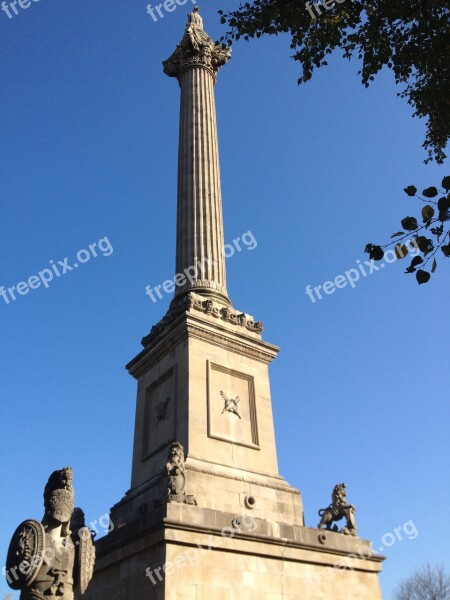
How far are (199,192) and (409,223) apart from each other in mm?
14383

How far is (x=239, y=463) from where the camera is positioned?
15969 mm

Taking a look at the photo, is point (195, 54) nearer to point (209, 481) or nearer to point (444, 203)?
point (209, 481)

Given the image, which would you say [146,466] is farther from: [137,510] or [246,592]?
[246,592]

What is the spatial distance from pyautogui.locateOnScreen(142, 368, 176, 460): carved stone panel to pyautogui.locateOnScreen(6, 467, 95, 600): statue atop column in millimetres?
6755

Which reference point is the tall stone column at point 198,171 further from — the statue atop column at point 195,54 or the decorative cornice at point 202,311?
the decorative cornice at point 202,311

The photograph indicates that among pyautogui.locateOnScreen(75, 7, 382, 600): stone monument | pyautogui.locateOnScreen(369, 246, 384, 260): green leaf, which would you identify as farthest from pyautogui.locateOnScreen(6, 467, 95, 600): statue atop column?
pyautogui.locateOnScreen(369, 246, 384, 260): green leaf

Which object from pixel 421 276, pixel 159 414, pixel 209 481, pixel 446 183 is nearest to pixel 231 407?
pixel 159 414

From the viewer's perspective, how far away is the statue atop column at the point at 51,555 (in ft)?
27.7

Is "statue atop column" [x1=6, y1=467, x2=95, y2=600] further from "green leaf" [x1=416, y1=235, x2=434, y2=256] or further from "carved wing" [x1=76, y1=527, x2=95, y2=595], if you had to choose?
"green leaf" [x1=416, y1=235, x2=434, y2=256]

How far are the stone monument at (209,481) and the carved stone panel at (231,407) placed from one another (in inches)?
1.3

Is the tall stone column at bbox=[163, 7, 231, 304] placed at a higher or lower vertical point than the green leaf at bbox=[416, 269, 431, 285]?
higher

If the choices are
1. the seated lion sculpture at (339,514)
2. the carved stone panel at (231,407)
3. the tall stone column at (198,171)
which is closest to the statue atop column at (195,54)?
the tall stone column at (198,171)

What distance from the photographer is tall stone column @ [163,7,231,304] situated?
1997cm

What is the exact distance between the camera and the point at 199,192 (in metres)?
21.6
